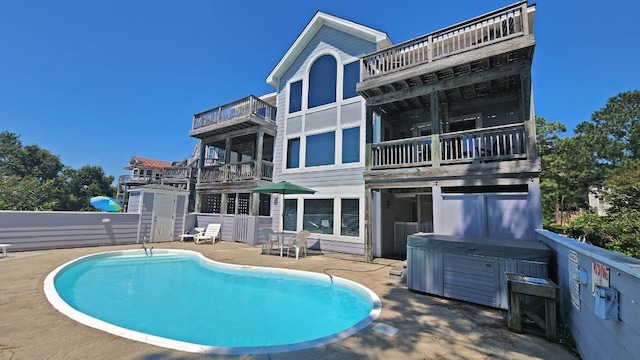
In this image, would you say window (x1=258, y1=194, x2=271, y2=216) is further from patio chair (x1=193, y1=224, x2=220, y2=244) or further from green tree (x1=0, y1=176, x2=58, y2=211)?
green tree (x1=0, y1=176, x2=58, y2=211)

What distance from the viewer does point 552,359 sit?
286 centimetres

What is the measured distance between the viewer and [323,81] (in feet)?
39.6

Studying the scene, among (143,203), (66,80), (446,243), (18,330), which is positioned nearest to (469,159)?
(446,243)

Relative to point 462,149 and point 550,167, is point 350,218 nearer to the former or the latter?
point 462,149

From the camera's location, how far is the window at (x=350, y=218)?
10164 mm

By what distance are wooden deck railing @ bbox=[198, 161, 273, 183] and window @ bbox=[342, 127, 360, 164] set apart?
4454 millimetres

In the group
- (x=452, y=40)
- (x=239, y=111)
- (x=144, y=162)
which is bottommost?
(x=452, y=40)

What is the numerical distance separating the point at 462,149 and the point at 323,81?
23.5 ft

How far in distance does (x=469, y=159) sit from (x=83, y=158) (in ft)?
178

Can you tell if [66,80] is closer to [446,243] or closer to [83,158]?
[83,158]

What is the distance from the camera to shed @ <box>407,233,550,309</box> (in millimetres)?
4262

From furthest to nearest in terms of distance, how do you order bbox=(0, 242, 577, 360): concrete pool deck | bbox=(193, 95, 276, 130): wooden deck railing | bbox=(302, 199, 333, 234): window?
bbox=(193, 95, 276, 130): wooden deck railing → bbox=(302, 199, 333, 234): window → bbox=(0, 242, 577, 360): concrete pool deck

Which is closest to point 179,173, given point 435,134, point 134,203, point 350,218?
point 134,203

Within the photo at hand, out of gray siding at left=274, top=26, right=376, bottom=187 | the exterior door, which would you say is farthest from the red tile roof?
gray siding at left=274, top=26, right=376, bottom=187
